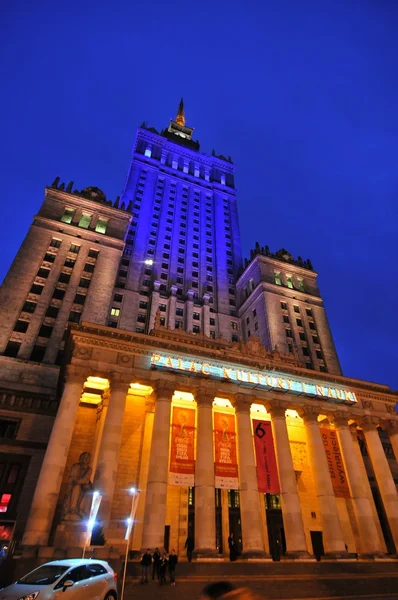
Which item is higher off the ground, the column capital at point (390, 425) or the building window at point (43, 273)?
the building window at point (43, 273)

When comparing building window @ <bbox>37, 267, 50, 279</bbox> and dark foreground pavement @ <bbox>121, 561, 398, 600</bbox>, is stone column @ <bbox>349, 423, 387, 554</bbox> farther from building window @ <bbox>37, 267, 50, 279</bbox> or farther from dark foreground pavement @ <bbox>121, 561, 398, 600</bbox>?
building window @ <bbox>37, 267, 50, 279</bbox>

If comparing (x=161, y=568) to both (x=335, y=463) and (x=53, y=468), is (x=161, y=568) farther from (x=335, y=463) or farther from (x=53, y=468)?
(x=335, y=463)

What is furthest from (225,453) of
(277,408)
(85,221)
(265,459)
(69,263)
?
(85,221)

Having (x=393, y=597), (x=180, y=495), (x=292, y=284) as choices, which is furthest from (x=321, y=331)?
(x=393, y=597)

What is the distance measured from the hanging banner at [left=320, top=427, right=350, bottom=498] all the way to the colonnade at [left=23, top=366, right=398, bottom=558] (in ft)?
1.57

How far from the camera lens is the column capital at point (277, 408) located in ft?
109

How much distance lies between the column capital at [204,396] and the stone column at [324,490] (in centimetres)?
999

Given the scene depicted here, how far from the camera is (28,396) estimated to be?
3759 cm

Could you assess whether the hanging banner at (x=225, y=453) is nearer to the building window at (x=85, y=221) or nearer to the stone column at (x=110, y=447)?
the stone column at (x=110, y=447)

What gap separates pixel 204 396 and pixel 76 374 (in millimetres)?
11127

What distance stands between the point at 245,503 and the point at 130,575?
35.8 feet

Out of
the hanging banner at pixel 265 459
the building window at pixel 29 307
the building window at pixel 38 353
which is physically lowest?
the hanging banner at pixel 265 459

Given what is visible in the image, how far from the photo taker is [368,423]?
37.1m

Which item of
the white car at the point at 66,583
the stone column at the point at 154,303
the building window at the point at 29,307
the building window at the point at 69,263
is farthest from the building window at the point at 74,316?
the white car at the point at 66,583
